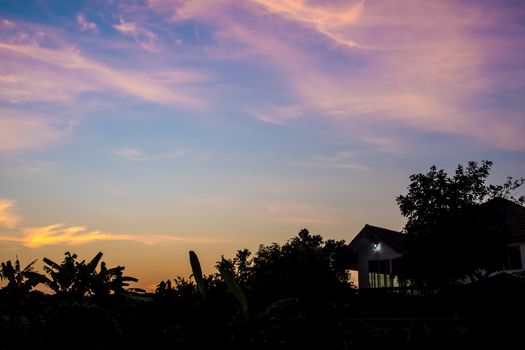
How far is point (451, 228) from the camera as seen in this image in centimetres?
2650

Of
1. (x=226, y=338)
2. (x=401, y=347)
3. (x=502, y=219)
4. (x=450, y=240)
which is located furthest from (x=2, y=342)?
(x=502, y=219)

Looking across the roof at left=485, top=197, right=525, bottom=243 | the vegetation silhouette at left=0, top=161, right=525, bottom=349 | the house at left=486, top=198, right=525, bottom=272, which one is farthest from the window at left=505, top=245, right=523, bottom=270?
the vegetation silhouette at left=0, top=161, right=525, bottom=349

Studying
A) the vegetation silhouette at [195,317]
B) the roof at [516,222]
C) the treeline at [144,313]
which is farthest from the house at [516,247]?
the treeline at [144,313]

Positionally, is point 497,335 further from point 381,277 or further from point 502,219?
point 381,277

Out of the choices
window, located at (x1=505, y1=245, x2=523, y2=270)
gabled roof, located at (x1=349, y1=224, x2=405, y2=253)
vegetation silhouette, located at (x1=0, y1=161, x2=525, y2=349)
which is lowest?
vegetation silhouette, located at (x1=0, y1=161, x2=525, y2=349)

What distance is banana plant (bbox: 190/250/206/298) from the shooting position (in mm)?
4450

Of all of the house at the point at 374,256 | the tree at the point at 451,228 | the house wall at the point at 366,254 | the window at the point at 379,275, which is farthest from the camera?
the window at the point at 379,275

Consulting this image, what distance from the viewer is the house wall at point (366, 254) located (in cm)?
4003

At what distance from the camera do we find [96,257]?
18.0 feet

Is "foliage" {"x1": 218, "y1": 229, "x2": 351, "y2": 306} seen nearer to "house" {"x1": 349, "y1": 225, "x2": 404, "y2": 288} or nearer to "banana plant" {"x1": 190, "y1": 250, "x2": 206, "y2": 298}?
"house" {"x1": 349, "y1": 225, "x2": 404, "y2": 288}

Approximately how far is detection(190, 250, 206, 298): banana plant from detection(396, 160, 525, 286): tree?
78.3ft

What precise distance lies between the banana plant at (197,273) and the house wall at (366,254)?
120 feet

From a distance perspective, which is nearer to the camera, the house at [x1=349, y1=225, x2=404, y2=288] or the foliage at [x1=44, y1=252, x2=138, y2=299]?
the foliage at [x1=44, y1=252, x2=138, y2=299]

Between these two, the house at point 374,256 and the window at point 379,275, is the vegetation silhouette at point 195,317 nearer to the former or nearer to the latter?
the house at point 374,256
